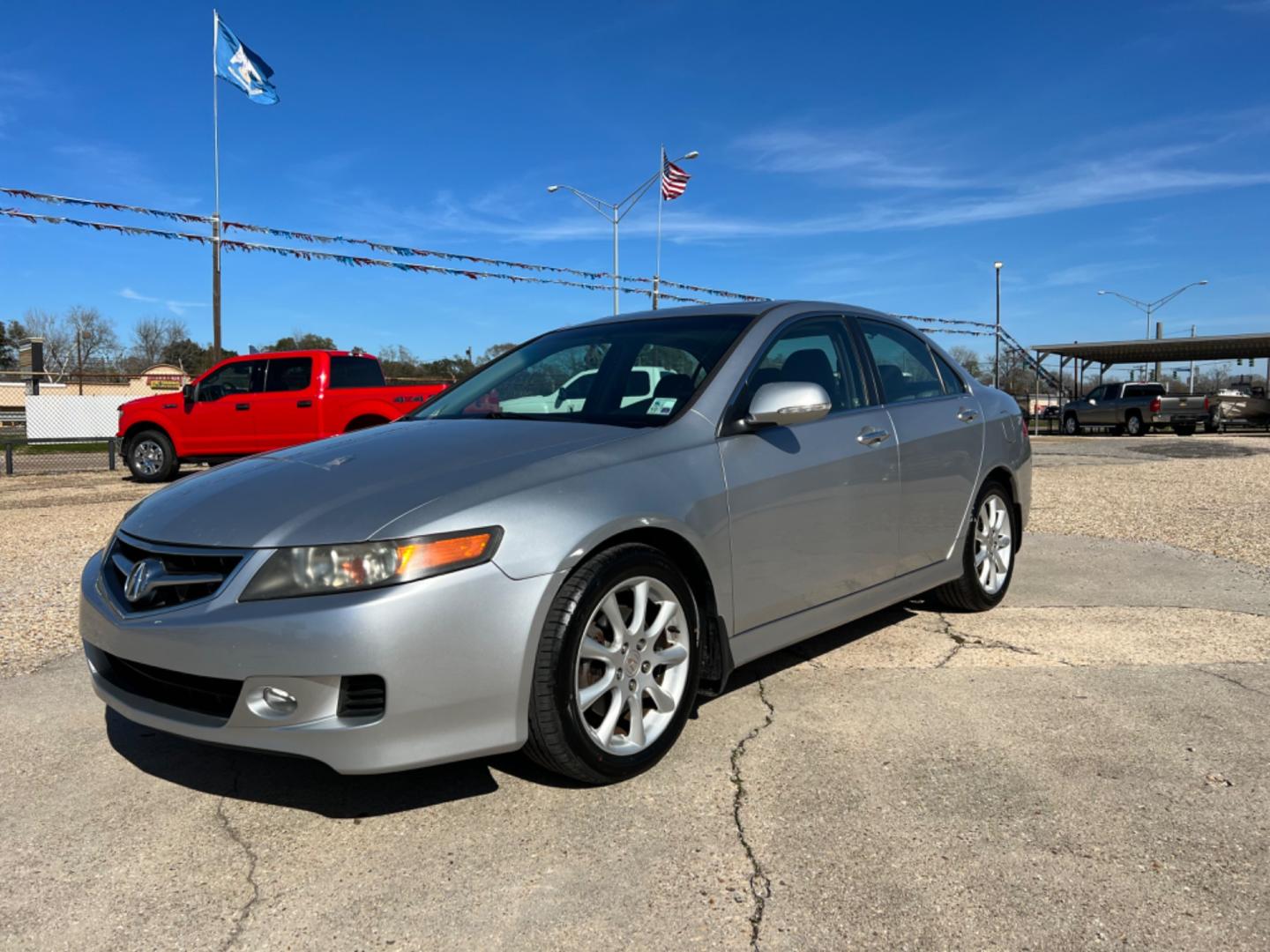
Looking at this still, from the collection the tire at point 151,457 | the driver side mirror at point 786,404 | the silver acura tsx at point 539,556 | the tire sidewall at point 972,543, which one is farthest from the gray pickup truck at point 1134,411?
the driver side mirror at point 786,404

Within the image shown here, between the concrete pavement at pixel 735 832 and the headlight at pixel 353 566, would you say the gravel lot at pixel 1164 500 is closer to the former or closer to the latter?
the concrete pavement at pixel 735 832

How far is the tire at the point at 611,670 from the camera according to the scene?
102 inches

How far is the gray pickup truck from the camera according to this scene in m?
28.0

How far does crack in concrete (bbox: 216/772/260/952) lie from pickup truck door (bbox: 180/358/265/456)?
12.0 m

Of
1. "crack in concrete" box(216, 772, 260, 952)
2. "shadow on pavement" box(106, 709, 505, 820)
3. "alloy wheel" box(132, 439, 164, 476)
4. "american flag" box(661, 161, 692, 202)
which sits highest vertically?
"american flag" box(661, 161, 692, 202)

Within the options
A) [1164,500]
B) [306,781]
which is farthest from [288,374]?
[306,781]

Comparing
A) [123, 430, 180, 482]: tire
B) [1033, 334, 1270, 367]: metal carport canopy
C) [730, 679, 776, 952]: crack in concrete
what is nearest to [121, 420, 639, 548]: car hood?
[730, 679, 776, 952]: crack in concrete

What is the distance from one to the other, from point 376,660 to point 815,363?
7.62ft

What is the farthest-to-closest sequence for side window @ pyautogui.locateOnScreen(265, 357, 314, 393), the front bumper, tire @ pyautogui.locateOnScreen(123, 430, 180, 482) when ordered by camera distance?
tire @ pyautogui.locateOnScreen(123, 430, 180, 482)
side window @ pyautogui.locateOnScreen(265, 357, 314, 393)
the front bumper

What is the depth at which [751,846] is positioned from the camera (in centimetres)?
250

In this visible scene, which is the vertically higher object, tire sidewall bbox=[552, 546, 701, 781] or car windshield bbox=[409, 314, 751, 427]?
car windshield bbox=[409, 314, 751, 427]

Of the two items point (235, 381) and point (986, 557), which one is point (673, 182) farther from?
point (986, 557)

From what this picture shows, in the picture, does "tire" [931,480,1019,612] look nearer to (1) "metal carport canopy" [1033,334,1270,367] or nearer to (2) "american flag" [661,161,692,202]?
(2) "american flag" [661,161,692,202]

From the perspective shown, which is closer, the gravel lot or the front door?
the front door
